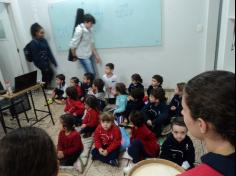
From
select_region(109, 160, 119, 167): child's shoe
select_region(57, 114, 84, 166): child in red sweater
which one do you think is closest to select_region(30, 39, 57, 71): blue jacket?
select_region(57, 114, 84, 166): child in red sweater

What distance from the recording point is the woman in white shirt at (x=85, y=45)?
3.67 meters

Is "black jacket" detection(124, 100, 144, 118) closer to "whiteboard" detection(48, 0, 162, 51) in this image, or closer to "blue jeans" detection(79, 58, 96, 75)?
"whiteboard" detection(48, 0, 162, 51)

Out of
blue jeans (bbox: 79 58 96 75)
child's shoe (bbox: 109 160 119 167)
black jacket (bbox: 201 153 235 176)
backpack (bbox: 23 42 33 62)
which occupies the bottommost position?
child's shoe (bbox: 109 160 119 167)

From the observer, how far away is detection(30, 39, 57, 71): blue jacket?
412cm

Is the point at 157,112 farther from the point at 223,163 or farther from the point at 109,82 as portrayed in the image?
the point at 223,163

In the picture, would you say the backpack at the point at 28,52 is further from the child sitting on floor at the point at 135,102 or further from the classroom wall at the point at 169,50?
the child sitting on floor at the point at 135,102

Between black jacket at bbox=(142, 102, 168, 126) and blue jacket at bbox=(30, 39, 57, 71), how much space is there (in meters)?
2.46

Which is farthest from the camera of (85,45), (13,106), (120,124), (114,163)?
(85,45)

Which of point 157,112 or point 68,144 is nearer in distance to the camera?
point 68,144

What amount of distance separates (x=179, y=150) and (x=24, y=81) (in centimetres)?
194

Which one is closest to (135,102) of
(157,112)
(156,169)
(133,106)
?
(133,106)

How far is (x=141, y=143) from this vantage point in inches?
79.3

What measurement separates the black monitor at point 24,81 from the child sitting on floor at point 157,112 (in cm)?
147

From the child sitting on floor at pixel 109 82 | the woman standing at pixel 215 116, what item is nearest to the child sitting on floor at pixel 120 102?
the child sitting on floor at pixel 109 82
